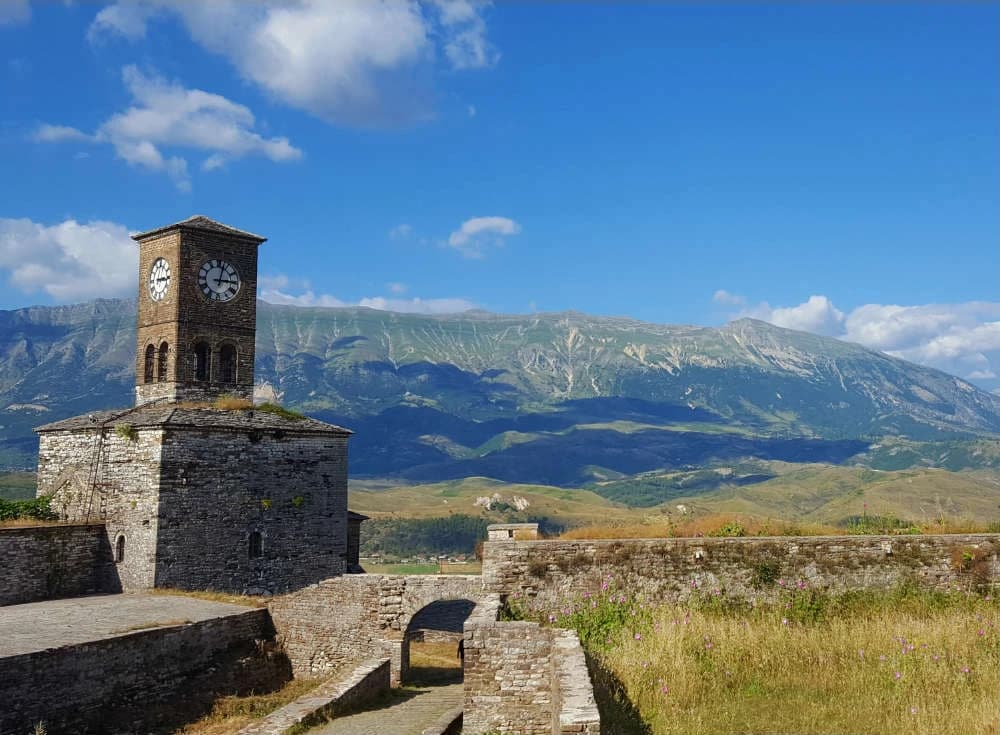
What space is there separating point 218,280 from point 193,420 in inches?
330

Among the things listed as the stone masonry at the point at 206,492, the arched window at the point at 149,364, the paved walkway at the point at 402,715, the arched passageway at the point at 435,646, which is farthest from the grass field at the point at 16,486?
the paved walkway at the point at 402,715

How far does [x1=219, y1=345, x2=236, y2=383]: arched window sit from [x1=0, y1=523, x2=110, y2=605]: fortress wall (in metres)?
8.00

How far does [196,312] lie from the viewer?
113 ft

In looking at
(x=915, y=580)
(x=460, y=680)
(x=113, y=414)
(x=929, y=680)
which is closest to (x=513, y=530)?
(x=460, y=680)

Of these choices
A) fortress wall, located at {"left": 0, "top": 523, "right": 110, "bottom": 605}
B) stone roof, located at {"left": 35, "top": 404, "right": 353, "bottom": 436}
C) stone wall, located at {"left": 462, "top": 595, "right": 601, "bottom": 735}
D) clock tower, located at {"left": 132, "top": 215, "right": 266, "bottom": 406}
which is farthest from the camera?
clock tower, located at {"left": 132, "top": 215, "right": 266, "bottom": 406}

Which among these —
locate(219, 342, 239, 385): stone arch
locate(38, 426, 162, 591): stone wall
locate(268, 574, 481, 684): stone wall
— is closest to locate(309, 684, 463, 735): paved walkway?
locate(268, 574, 481, 684): stone wall

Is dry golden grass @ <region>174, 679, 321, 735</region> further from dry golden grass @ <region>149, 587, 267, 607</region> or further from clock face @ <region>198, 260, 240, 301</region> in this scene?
clock face @ <region>198, 260, 240, 301</region>

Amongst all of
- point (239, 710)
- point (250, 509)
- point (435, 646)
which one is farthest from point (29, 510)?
point (435, 646)

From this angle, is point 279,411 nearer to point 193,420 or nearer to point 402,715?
point 193,420

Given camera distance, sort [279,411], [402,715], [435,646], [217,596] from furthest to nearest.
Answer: [435,646], [279,411], [217,596], [402,715]

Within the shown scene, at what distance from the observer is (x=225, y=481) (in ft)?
95.2

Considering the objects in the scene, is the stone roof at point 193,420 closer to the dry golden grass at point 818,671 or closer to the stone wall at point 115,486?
the stone wall at point 115,486

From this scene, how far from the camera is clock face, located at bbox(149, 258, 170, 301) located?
3459 centimetres

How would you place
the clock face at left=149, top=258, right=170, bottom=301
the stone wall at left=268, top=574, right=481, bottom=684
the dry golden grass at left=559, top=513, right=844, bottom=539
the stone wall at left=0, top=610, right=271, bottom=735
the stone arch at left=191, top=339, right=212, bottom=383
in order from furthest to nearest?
the clock face at left=149, top=258, right=170, bottom=301 → the stone arch at left=191, top=339, right=212, bottom=383 → the stone wall at left=268, top=574, right=481, bottom=684 → the dry golden grass at left=559, top=513, right=844, bottom=539 → the stone wall at left=0, top=610, right=271, bottom=735
